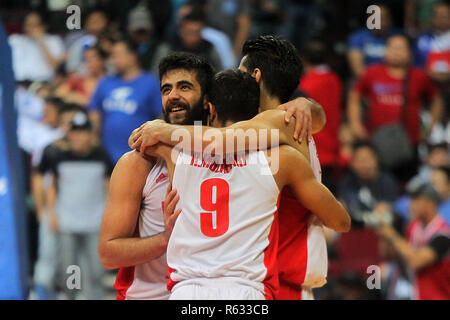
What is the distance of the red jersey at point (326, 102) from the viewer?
756 cm

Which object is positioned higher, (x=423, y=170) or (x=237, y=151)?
(x=237, y=151)

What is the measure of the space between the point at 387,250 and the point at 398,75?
6.90 ft

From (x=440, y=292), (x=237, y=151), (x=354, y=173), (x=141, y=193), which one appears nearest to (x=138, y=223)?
(x=141, y=193)

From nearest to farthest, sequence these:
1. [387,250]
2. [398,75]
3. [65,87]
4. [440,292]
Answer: [440,292], [387,250], [398,75], [65,87]

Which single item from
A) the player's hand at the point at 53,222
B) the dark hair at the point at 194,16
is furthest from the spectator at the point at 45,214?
the dark hair at the point at 194,16

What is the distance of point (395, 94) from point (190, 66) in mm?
4600

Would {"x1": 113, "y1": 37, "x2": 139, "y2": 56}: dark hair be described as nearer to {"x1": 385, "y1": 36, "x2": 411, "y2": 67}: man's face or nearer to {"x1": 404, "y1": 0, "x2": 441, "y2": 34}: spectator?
{"x1": 385, "y1": 36, "x2": 411, "y2": 67}: man's face

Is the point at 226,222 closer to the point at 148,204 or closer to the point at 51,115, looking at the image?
the point at 148,204

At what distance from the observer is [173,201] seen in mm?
3553

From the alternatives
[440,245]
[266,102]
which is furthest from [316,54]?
[266,102]

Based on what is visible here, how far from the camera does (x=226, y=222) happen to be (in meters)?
3.46

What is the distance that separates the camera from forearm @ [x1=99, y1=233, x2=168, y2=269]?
3.77 metres
